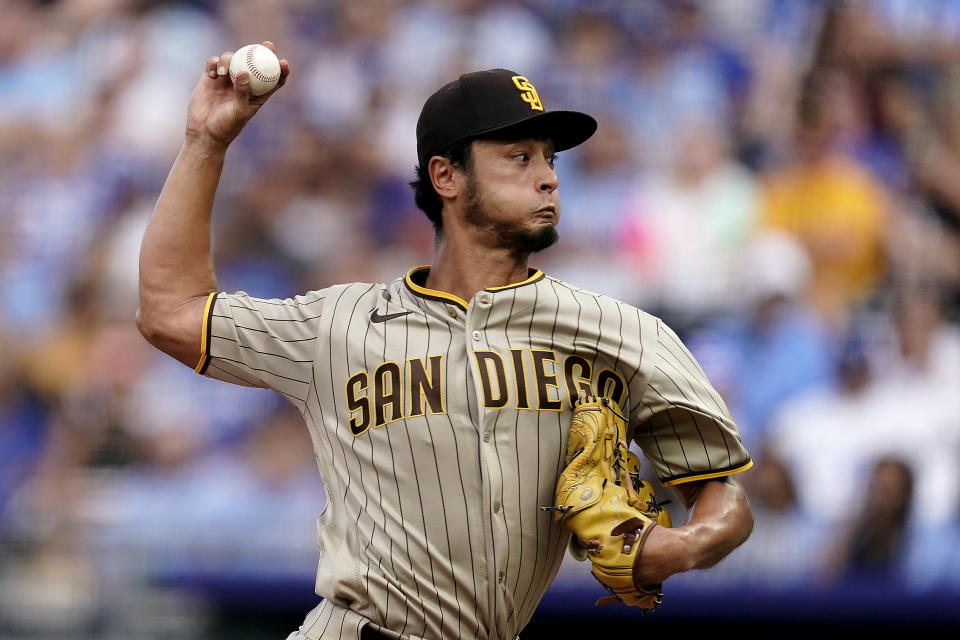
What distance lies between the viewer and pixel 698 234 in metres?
6.68

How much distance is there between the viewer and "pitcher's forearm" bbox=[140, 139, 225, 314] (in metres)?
2.83

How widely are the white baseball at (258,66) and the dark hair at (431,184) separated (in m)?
0.47

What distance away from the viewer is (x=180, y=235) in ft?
9.29

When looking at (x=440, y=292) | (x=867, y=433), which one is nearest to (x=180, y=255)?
(x=440, y=292)

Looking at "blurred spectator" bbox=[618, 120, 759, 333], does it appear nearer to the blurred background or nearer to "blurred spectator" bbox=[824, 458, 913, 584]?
the blurred background

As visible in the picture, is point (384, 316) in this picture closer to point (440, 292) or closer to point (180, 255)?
point (440, 292)

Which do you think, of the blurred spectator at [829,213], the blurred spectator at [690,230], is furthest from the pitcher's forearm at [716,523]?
the blurred spectator at [829,213]

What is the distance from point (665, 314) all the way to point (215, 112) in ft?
13.5

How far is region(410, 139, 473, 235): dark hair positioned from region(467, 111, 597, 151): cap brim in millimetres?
53

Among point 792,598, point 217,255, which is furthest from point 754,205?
point 217,255

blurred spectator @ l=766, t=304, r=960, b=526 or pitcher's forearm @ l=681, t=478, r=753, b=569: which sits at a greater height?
blurred spectator @ l=766, t=304, r=960, b=526

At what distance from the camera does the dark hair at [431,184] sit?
2.98m

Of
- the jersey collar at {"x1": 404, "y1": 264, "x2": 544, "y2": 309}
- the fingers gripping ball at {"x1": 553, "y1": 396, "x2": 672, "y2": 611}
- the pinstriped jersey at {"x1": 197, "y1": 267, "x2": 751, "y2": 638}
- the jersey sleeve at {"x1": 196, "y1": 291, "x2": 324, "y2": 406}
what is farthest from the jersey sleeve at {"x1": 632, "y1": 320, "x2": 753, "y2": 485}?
the jersey sleeve at {"x1": 196, "y1": 291, "x2": 324, "y2": 406}

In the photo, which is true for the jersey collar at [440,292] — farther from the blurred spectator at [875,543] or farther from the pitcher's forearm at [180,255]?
the blurred spectator at [875,543]
